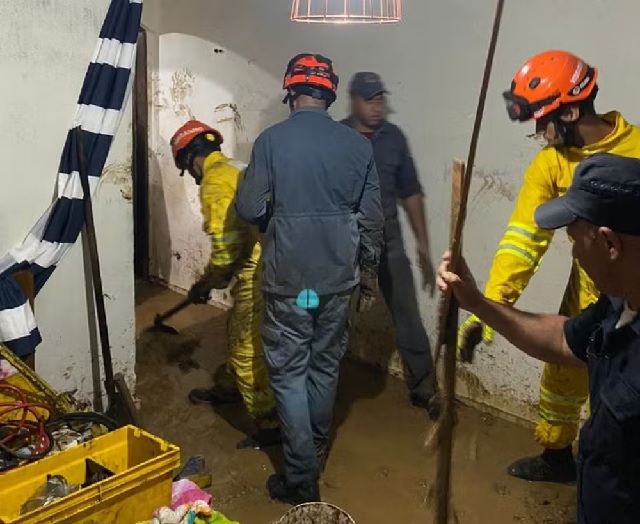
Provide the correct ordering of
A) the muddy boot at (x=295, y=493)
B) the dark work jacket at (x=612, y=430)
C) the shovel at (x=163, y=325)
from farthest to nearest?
the shovel at (x=163, y=325) → the muddy boot at (x=295, y=493) → the dark work jacket at (x=612, y=430)

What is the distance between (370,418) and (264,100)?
6.51 feet

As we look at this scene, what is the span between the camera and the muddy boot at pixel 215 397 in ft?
12.1

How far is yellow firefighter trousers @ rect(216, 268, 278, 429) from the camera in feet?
10.6

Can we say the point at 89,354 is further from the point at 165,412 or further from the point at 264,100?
the point at 264,100

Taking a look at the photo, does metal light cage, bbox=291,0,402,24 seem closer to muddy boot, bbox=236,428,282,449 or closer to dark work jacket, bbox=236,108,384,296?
dark work jacket, bbox=236,108,384,296

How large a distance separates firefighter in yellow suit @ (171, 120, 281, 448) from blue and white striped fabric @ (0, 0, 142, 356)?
507 mm

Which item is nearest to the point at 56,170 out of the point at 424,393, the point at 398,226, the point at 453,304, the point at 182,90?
the point at 398,226

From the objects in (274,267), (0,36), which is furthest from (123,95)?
(274,267)

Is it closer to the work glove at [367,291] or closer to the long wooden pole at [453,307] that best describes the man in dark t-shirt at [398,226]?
the work glove at [367,291]

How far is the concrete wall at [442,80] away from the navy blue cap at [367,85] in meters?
0.05

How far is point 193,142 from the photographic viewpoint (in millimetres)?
3439

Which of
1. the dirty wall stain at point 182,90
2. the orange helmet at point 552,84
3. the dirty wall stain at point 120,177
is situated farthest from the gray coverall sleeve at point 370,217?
the dirty wall stain at point 182,90

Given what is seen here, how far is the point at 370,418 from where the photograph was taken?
11.8 feet

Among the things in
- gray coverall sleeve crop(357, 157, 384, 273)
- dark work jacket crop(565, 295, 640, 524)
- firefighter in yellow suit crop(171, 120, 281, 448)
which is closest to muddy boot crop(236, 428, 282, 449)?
firefighter in yellow suit crop(171, 120, 281, 448)
